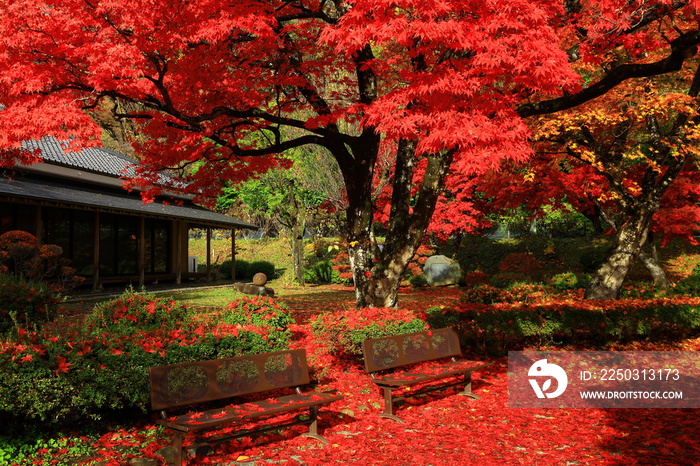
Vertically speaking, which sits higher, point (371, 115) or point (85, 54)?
point (85, 54)

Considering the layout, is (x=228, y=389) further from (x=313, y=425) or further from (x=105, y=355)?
(x=105, y=355)

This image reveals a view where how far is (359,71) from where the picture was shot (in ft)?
35.5

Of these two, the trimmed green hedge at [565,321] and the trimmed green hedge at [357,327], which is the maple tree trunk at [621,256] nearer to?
the trimmed green hedge at [565,321]

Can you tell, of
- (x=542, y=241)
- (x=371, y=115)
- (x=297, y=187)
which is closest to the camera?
(x=371, y=115)

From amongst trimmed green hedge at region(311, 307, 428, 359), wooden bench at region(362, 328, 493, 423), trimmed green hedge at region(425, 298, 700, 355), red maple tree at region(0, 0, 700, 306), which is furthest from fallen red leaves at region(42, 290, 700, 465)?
red maple tree at region(0, 0, 700, 306)

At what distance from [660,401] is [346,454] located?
4.48 metres

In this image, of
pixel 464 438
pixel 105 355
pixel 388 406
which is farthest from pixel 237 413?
pixel 464 438

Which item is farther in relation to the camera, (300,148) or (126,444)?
(300,148)

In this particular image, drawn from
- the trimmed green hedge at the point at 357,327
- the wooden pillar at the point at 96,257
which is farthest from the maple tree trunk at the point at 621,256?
the wooden pillar at the point at 96,257

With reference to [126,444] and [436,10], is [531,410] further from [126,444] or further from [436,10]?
[436,10]

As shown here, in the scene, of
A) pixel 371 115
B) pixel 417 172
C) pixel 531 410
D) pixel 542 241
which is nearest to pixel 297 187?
pixel 417 172

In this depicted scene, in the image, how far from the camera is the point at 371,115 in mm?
7898

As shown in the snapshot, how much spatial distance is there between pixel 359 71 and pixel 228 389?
23.6 ft

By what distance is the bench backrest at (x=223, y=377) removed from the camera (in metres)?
5.06
